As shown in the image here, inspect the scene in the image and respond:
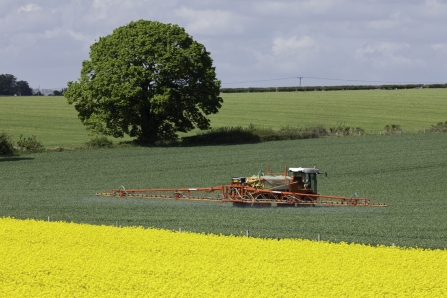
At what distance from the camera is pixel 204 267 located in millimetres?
21109

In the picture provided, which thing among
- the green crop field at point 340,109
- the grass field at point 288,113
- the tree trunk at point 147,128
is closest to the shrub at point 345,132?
the grass field at point 288,113

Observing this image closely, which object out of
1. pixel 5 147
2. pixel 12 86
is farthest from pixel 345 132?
pixel 12 86

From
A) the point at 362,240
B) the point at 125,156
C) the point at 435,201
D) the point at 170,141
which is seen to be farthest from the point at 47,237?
the point at 170,141

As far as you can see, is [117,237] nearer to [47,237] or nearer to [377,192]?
[47,237]

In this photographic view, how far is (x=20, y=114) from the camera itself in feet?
340

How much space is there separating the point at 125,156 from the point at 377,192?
26188 mm

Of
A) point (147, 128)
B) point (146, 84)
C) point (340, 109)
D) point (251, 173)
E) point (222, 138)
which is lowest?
point (251, 173)

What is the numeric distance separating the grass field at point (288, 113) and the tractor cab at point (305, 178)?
37.3 m

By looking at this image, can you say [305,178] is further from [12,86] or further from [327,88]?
[12,86]

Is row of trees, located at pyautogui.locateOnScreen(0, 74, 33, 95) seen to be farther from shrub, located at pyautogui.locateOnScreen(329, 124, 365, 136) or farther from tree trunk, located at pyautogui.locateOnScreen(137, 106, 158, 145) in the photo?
shrub, located at pyautogui.locateOnScreen(329, 124, 365, 136)

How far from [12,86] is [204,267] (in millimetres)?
180389

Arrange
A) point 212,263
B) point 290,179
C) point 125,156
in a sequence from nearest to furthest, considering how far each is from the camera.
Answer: point 212,263 → point 290,179 → point 125,156

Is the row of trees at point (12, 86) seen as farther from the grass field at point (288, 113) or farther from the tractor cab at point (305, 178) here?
the tractor cab at point (305, 178)

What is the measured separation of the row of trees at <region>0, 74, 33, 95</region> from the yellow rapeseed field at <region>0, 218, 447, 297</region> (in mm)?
170075
